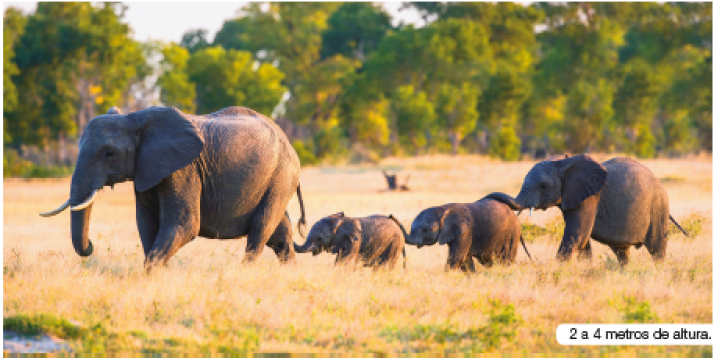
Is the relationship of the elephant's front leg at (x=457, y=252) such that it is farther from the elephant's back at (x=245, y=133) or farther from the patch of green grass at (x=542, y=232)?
the patch of green grass at (x=542, y=232)

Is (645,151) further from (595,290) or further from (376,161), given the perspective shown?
(595,290)

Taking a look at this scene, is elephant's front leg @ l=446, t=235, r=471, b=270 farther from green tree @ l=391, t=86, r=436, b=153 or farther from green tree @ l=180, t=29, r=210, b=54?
green tree @ l=180, t=29, r=210, b=54

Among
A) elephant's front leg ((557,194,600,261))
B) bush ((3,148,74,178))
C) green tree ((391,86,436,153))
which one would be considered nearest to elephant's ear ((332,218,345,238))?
elephant's front leg ((557,194,600,261))

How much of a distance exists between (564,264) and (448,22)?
51412mm

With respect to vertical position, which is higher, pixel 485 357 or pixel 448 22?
pixel 448 22

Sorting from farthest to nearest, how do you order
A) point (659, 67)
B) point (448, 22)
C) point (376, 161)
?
point (659, 67)
point (448, 22)
point (376, 161)

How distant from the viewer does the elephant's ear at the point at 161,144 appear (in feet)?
28.7

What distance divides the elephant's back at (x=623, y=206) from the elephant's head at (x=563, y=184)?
364mm

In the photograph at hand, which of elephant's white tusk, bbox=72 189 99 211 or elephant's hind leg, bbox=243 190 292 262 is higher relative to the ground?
elephant's white tusk, bbox=72 189 99 211

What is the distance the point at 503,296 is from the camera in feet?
28.4

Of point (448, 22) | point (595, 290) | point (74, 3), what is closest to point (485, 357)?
point (595, 290)

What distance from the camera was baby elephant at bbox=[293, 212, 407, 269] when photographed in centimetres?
1035

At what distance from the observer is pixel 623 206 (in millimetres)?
10375

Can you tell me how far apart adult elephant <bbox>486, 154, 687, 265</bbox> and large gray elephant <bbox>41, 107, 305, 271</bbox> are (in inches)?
118
